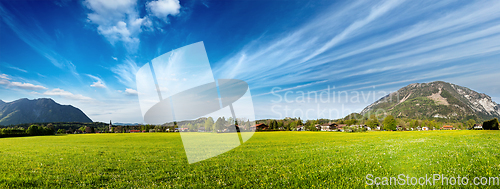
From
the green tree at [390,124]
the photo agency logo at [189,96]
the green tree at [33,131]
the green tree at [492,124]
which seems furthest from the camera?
the green tree at [390,124]

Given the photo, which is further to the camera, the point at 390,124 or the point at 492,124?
the point at 390,124

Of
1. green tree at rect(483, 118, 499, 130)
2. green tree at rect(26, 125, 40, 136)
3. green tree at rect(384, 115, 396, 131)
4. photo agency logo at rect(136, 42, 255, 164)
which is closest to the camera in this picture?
photo agency logo at rect(136, 42, 255, 164)

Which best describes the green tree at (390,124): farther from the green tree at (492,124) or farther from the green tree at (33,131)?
the green tree at (33,131)

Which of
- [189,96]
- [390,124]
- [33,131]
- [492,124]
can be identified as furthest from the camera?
[390,124]

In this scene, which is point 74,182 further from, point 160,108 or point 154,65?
point 154,65

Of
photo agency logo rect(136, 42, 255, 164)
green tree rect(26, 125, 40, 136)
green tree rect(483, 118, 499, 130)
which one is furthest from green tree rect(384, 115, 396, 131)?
green tree rect(26, 125, 40, 136)

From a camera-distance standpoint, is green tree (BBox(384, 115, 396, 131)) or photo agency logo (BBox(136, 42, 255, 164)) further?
green tree (BBox(384, 115, 396, 131))

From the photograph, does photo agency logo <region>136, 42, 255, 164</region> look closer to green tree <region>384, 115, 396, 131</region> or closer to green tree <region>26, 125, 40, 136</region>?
green tree <region>384, 115, 396, 131</region>

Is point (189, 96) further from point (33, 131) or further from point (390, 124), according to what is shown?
point (33, 131)

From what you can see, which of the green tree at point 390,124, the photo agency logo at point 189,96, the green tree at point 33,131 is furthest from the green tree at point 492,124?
the green tree at point 33,131

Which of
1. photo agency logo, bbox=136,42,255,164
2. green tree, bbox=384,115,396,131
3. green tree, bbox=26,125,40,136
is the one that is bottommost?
green tree, bbox=384,115,396,131

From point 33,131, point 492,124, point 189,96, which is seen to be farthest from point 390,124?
point 33,131

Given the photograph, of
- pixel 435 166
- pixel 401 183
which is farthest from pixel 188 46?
pixel 435 166

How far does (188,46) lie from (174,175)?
23.9 feet
